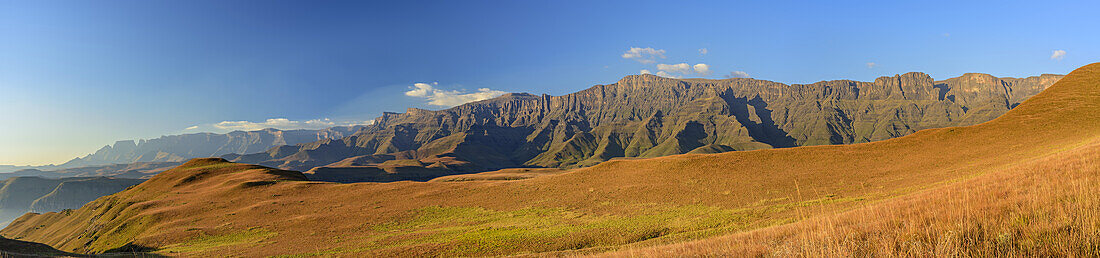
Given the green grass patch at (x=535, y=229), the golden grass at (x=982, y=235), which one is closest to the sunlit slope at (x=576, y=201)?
the green grass patch at (x=535, y=229)

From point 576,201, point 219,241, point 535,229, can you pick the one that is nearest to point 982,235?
point 535,229

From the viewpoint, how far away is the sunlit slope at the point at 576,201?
25.3m

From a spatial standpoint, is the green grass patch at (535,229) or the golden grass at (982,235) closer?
the golden grass at (982,235)

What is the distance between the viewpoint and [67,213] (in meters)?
74.4

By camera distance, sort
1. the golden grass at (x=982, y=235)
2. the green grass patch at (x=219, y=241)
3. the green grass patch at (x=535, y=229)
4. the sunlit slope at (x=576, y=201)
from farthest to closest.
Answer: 1. the green grass patch at (x=219, y=241)
2. the sunlit slope at (x=576, y=201)
3. the green grass patch at (x=535, y=229)
4. the golden grass at (x=982, y=235)

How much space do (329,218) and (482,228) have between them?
56.3 ft

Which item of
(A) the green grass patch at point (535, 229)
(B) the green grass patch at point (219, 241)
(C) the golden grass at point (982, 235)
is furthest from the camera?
(B) the green grass patch at point (219, 241)

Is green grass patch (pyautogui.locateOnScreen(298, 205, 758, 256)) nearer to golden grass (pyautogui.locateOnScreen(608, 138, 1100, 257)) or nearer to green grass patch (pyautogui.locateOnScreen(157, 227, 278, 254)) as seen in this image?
green grass patch (pyautogui.locateOnScreen(157, 227, 278, 254))

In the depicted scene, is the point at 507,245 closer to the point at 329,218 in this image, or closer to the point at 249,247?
the point at 249,247

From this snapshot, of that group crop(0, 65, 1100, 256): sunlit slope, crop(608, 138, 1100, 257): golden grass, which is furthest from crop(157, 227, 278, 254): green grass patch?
crop(608, 138, 1100, 257): golden grass

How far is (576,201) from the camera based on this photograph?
3916 cm

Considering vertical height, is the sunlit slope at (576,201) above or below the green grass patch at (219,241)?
above

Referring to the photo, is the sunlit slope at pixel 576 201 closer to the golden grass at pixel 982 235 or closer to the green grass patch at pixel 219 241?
the green grass patch at pixel 219 241

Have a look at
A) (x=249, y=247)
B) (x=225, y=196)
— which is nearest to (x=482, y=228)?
(x=249, y=247)
